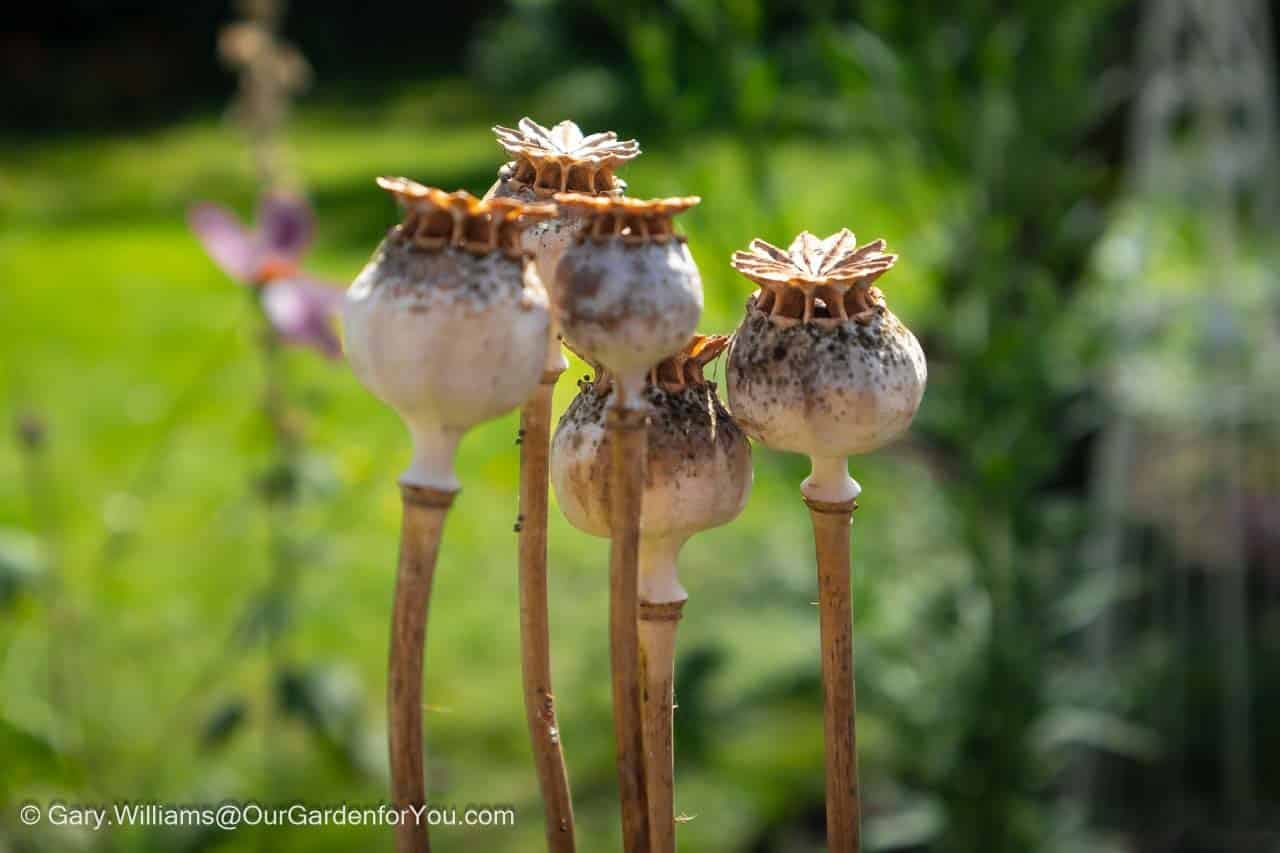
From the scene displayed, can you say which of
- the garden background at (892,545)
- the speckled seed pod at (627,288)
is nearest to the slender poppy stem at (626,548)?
the speckled seed pod at (627,288)

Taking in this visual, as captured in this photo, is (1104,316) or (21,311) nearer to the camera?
(1104,316)

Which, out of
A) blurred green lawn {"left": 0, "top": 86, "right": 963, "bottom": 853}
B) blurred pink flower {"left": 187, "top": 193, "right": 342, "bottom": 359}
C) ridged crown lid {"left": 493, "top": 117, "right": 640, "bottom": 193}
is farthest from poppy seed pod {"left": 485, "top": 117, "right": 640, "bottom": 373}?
blurred pink flower {"left": 187, "top": 193, "right": 342, "bottom": 359}

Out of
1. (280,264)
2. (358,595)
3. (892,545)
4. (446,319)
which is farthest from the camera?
(358,595)

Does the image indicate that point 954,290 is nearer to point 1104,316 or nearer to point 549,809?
point 1104,316

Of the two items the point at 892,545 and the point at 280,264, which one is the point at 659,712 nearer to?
the point at 280,264

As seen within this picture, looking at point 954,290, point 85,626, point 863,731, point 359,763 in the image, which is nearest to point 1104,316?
point 954,290

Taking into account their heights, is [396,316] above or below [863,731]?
above

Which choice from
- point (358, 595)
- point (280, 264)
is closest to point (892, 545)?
point (280, 264)
